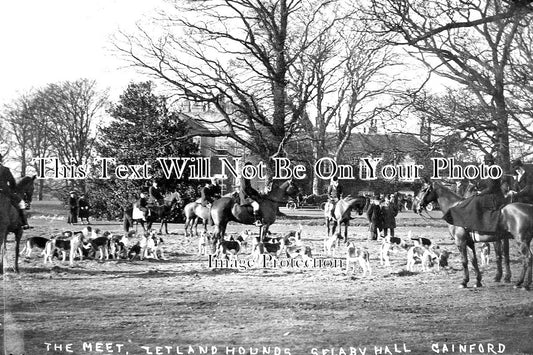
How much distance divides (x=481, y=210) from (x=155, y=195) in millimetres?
2934

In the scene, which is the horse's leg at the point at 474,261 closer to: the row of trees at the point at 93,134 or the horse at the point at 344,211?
the horse at the point at 344,211

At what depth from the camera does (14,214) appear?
18.6 feet

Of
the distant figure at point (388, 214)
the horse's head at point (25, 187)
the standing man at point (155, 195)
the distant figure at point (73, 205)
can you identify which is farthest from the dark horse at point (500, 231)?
the horse's head at point (25, 187)

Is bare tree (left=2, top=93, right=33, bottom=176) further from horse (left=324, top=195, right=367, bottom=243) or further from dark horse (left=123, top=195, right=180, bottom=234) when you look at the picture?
horse (left=324, top=195, right=367, bottom=243)

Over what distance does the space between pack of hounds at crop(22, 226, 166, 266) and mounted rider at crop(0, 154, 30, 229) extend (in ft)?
0.73

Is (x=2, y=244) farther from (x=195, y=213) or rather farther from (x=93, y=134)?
(x=195, y=213)

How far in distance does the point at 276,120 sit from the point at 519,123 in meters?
2.14

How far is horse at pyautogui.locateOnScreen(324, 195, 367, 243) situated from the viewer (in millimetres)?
5480

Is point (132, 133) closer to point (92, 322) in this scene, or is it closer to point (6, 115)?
point (6, 115)

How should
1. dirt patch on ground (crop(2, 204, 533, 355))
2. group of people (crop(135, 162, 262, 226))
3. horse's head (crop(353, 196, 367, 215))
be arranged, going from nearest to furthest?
dirt patch on ground (crop(2, 204, 533, 355)) < horse's head (crop(353, 196, 367, 215)) < group of people (crop(135, 162, 262, 226))

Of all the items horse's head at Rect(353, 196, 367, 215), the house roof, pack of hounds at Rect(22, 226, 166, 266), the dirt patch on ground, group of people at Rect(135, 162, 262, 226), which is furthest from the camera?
pack of hounds at Rect(22, 226, 166, 266)

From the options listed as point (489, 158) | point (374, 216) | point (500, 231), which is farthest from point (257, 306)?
point (489, 158)

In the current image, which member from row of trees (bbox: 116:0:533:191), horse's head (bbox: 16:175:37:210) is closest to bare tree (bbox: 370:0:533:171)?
row of trees (bbox: 116:0:533:191)

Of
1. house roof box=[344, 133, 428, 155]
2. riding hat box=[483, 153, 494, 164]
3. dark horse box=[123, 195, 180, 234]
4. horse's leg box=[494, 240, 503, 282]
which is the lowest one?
horse's leg box=[494, 240, 503, 282]
